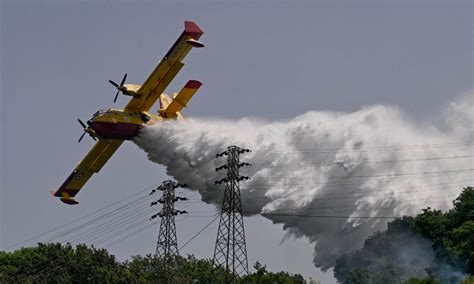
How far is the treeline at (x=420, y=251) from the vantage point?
88750mm

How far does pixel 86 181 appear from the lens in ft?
286

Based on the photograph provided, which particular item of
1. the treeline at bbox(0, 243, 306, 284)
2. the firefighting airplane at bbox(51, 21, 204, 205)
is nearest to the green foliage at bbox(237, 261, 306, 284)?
the treeline at bbox(0, 243, 306, 284)

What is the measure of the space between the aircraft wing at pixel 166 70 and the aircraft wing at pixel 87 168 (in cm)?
613

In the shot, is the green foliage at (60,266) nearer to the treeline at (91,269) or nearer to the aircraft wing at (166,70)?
the treeline at (91,269)

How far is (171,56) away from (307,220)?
53.5 feet

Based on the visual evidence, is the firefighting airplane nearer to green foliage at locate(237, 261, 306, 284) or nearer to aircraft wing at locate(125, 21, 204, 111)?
aircraft wing at locate(125, 21, 204, 111)

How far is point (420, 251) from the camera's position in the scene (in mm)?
98250

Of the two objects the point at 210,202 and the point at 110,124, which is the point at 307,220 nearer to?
the point at 210,202

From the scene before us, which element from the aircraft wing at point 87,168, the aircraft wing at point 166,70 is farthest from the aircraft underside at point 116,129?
the aircraft wing at point 87,168

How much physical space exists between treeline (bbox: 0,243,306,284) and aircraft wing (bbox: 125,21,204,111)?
1770cm

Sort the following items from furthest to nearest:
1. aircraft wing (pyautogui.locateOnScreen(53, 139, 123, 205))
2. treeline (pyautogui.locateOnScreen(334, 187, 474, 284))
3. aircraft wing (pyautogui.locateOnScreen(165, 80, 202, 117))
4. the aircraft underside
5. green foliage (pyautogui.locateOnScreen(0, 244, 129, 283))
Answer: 1. green foliage (pyautogui.locateOnScreen(0, 244, 129, 283))
2. treeline (pyautogui.locateOnScreen(334, 187, 474, 284))
3. aircraft wing (pyautogui.locateOnScreen(53, 139, 123, 205))
4. aircraft wing (pyautogui.locateOnScreen(165, 80, 202, 117))
5. the aircraft underside

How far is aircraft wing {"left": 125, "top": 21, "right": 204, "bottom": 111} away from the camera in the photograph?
3007 inches

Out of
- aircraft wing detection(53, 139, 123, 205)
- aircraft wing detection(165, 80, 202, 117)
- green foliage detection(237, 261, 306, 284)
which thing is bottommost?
green foliage detection(237, 261, 306, 284)

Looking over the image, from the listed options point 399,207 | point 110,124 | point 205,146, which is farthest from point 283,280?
point 110,124
